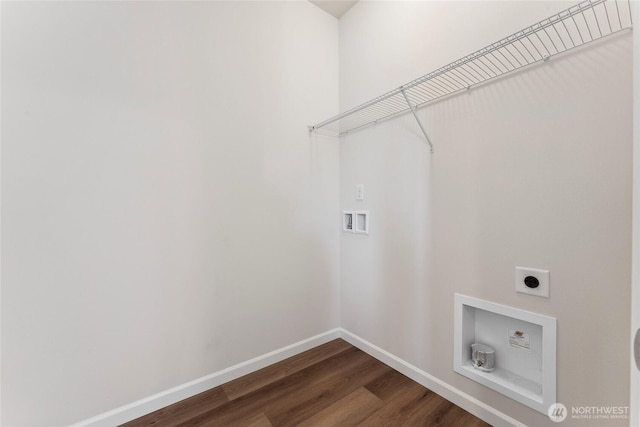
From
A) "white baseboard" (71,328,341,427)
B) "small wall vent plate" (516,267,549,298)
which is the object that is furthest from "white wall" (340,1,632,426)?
"white baseboard" (71,328,341,427)

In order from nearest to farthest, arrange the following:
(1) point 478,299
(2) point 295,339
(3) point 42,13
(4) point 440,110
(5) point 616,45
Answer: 1. (5) point 616,45
2. (3) point 42,13
3. (1) point 478,299
4. (4) point 440,110
5. (2) point 295,339

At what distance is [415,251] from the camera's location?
1696 mm

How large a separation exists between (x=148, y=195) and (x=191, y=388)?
1.22 meters

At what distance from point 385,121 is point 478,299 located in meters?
1.29

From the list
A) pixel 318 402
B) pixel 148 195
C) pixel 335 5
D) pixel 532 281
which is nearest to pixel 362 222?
pixel 532 281

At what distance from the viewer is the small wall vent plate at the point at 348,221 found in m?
2.16

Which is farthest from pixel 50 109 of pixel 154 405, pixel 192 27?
pixel 154 405

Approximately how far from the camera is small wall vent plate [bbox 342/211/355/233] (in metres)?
2.16

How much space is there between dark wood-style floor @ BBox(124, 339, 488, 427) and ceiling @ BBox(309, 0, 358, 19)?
2.87 m

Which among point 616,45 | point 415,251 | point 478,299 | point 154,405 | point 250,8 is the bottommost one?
point 154,405

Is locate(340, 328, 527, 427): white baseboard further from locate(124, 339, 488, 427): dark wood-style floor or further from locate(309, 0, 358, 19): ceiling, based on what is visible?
locate(309, 0, 358, 19): ceiling

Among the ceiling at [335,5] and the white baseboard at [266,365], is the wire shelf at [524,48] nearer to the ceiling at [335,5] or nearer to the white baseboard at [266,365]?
the ceiling at [335,5]

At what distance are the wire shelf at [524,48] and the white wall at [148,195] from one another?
3.00ft

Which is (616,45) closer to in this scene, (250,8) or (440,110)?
(440,110)
